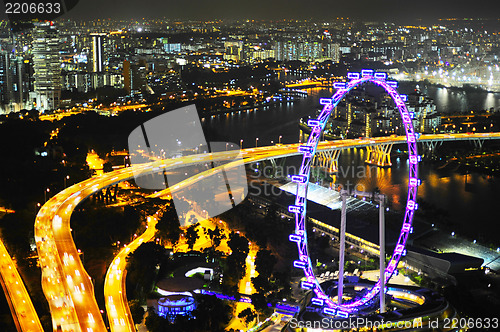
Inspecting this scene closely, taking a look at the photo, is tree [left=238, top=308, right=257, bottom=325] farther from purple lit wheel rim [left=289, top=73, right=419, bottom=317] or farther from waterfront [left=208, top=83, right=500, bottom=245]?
waterfront [left=208, top=83, right=500, bottom=245]

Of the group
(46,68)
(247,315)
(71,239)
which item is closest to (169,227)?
(71,239)

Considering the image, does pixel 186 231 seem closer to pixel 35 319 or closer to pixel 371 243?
pixel 371 243

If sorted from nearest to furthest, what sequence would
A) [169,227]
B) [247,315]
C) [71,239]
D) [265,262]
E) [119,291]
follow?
[247,315]
[119,291]
[265,262]
[71,239]
[169,227]

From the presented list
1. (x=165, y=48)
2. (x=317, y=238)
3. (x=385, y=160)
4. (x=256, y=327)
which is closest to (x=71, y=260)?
(x=256, y=327)

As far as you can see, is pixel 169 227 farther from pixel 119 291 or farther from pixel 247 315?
pixel 247 315

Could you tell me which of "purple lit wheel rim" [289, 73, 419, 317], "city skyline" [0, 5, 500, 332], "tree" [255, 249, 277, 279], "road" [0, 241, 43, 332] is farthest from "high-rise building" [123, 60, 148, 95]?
"purple lit wheel rim" [289, 73, 419, 317]
